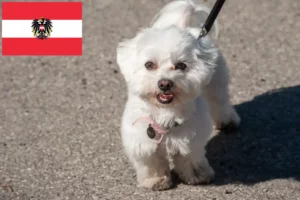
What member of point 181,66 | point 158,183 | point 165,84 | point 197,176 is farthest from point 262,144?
point 165,84

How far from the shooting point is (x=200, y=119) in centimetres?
456

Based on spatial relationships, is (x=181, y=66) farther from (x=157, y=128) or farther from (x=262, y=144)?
(x=262, y=144)

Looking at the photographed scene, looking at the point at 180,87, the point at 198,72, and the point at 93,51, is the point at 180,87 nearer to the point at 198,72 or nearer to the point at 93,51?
the point at 198,72

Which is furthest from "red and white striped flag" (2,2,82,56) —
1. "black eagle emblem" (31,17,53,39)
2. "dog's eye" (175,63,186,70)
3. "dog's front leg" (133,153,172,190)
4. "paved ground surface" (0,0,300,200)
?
"dog's eye" (175,63,186,70)

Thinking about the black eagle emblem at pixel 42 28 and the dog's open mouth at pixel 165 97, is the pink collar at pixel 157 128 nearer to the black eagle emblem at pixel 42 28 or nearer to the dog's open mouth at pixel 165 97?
the dog's open mouth at pixel 165 97

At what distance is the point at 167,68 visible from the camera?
4215mm

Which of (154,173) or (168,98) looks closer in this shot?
(168,98)

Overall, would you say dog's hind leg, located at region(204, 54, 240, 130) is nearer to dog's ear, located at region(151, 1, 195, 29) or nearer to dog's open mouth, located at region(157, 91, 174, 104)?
dog's ear, located at region(151, 1, 195, 29)

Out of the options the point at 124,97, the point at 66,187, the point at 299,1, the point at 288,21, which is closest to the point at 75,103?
the point at 124,97

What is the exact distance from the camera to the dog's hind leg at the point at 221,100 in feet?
17.5

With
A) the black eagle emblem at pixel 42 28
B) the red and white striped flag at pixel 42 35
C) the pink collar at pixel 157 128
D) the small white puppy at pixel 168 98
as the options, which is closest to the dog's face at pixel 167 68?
the small white puppy at pixel 168 98

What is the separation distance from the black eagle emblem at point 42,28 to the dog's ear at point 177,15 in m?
2.44

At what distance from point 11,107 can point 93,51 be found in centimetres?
155

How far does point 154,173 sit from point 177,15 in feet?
3.83
